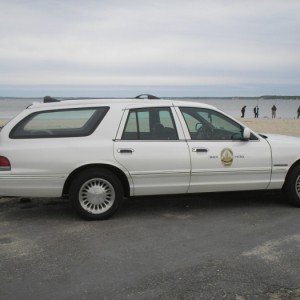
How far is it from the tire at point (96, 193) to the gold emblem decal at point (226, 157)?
148 centimetres

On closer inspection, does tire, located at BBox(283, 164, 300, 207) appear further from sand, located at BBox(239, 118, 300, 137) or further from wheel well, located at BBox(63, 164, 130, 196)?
sand, located at BBox(239, 118, 300, 137)

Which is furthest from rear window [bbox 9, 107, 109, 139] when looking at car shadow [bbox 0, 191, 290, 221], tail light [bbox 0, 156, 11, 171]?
car shadow [bbox 0, 191, 290, 221]

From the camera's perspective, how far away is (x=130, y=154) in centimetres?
588

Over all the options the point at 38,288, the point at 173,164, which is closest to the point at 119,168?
the point at 173,164

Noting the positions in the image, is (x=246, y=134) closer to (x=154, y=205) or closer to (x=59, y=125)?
(x=154, y=205)

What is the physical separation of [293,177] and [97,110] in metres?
3.01

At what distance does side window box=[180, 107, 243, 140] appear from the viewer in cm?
627

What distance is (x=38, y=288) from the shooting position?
385 cm

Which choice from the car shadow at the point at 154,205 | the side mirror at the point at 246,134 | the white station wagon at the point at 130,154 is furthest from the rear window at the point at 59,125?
the side mirror at the point at 246,134

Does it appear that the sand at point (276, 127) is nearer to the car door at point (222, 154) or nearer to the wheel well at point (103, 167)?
the car door at point (222, 154)

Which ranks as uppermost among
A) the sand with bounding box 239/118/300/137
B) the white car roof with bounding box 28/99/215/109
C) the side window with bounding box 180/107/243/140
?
the white car roof with bounding box 28/99/215/109

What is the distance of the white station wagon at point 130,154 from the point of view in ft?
18.8

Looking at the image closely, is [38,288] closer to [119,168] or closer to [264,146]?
[119,168]

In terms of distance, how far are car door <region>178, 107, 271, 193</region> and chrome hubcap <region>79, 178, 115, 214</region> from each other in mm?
1152
